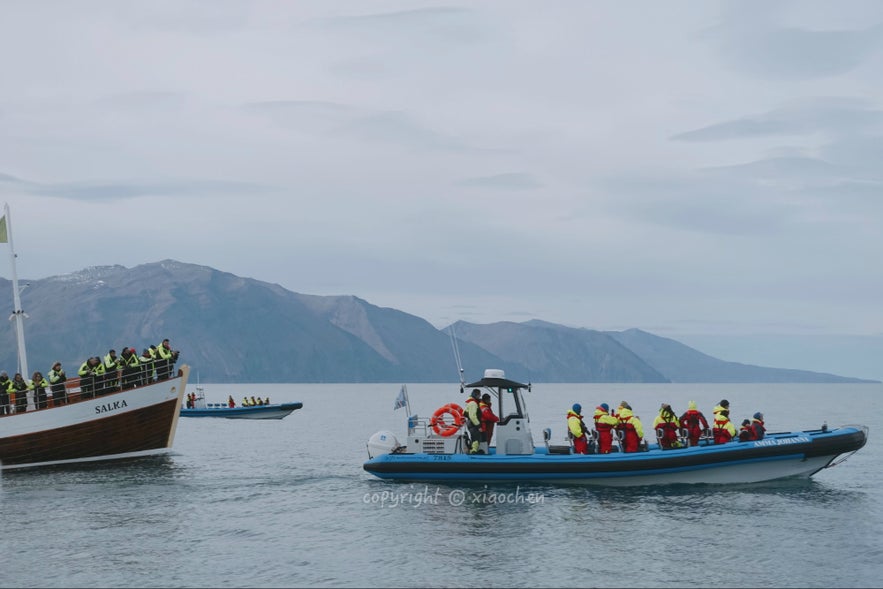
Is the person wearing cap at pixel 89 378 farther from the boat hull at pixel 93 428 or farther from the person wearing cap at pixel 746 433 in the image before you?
the person wearing cap at pixel 746 433

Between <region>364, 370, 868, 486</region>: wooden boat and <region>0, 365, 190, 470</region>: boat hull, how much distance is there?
12894 millimetres

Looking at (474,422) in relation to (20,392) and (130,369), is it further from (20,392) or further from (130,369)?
(20,392)

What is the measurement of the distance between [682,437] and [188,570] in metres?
15.6

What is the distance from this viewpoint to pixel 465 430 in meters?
26.0

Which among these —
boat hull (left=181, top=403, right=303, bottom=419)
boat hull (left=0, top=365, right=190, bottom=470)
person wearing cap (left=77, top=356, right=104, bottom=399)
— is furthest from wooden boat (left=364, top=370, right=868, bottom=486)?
boat hull (left=181, top=403, right=303, bottom=419)

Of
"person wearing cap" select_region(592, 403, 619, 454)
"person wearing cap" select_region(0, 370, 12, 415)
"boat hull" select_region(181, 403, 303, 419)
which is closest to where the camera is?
"person wearing cap" select_region(592, 403, 619, 454)

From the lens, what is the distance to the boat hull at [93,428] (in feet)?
108

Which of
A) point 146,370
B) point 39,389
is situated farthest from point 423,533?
point 39,389

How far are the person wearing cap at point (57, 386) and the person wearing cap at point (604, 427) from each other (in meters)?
20.7

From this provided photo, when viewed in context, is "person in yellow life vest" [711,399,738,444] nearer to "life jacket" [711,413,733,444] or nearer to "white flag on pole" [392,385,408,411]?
"life jacket" [711,413,733,444]

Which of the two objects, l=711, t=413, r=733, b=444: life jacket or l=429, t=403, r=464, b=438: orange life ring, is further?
l=429, t=403, r=464, b=438: orange life ring

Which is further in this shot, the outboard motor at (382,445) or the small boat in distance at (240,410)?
the small boat in distance at (240,410)

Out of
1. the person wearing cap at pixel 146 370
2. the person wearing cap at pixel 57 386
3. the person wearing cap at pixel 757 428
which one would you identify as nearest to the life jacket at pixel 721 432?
the person wearing cap at pixel 757 428

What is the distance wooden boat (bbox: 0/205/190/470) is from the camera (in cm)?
3291
